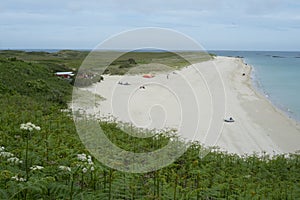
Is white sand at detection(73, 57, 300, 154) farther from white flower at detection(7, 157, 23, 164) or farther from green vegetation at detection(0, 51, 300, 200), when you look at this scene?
white flower at detection(7, 157, 23, 164)

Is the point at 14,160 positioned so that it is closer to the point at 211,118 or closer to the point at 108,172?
the point at 108,172

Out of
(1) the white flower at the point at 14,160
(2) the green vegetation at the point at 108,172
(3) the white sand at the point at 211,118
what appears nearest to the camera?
(2) the green vegetation at the point at 108,172

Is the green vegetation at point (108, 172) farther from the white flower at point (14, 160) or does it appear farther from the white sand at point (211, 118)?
the white sand at point (211, 118)

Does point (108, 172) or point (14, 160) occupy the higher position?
point (14, 160)

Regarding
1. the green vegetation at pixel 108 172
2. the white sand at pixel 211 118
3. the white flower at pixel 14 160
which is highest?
the white flower at pixel 14 160

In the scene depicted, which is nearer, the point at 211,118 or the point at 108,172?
the point at 108,172

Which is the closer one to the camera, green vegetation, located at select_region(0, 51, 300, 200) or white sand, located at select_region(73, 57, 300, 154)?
green vegetation, located at select_region(0, 51, 300, 200)

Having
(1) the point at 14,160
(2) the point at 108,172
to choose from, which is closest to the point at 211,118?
(2) the point at 108,172

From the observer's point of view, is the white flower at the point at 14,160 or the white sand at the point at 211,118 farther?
the white sand at the point at 211,118

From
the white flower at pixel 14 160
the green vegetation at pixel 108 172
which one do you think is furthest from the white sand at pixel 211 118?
the white flower at pixel 14 160

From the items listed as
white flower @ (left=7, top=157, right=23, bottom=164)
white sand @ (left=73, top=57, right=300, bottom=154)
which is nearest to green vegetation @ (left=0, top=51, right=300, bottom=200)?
white flower @ (left=7, top=157, right=23, bottom=164)
